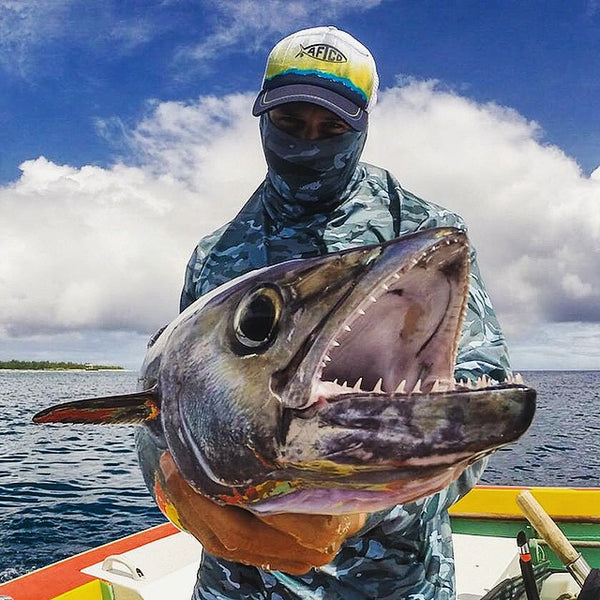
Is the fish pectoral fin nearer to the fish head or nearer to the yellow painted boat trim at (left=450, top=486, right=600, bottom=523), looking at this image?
the fish head

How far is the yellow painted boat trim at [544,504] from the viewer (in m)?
6.56

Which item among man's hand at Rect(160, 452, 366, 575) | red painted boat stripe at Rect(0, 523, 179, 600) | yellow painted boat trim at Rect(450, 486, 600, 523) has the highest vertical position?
man's hand at Rect(160, 452, 366, 575)

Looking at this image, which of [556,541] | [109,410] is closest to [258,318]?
[109,410]

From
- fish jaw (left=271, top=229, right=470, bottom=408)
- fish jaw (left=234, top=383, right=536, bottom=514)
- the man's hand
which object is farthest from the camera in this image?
the man's hand

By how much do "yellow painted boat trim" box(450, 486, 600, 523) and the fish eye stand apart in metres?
5.52

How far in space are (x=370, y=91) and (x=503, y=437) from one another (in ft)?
5.17

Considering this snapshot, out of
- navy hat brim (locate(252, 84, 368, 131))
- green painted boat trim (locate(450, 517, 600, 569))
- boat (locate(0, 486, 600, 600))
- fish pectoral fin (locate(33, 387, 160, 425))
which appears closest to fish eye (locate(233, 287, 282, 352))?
fish pectoral fin (locate(33, 387, 160, 425))

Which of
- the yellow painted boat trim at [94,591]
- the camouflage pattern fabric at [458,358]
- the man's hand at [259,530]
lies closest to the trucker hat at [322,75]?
the camouflage pattern fabric at [458,358]

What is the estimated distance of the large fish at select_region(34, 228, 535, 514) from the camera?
1.24 metres

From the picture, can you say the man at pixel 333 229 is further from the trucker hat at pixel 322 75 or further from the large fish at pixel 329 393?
the large fish at pixel 329 393

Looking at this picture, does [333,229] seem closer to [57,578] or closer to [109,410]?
[109,410]

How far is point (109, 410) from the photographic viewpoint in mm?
1583

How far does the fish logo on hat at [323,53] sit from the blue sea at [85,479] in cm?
119

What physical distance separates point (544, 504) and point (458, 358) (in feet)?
17.6
